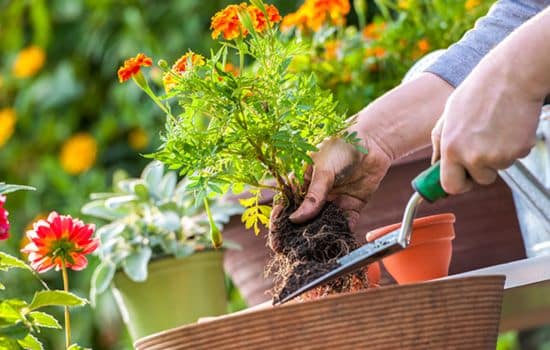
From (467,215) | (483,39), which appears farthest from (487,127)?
(467,215)

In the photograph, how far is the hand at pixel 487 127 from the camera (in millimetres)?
999

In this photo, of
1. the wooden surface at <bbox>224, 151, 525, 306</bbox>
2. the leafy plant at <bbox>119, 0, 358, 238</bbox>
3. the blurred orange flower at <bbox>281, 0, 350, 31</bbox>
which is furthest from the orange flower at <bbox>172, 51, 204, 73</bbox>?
the blurred orange flower at <bbox>281, 0, 350, 31</bbox>

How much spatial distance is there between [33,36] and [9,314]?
2977 millimetres

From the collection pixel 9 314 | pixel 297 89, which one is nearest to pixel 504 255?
pixel 297 89

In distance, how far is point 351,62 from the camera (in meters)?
2.22

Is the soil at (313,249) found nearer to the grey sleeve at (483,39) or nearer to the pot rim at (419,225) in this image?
the pot rim at (419,225)

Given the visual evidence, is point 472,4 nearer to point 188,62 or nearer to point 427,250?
point 427,250

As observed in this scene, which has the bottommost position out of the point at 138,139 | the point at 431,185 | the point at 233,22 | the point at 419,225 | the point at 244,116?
the point at 138,139

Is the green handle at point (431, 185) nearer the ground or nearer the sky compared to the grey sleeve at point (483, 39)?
nearer the ground

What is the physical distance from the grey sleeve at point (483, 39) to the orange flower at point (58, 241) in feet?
1.78

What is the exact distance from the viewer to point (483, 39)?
1.43m

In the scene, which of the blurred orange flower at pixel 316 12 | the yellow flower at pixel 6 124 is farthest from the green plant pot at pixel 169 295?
the yellow flower at pixel 6 124

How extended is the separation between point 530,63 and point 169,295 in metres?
1.29

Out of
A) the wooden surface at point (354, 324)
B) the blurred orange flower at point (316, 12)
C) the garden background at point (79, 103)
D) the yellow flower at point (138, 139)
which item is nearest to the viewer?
the wooden surface at point (354, 324)
